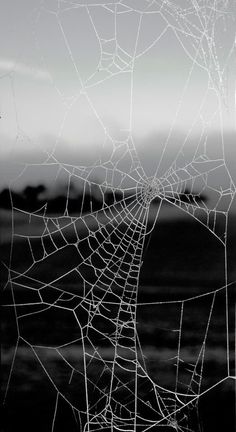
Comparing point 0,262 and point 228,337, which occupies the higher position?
point 0,262

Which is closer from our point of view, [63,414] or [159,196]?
[63,414]

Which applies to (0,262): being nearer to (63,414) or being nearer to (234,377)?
(63,414)

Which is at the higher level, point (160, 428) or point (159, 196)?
point (159, 196)

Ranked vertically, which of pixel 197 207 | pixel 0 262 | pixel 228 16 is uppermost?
pixel 228 16

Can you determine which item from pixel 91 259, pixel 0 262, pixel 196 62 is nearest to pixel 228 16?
pixel 196 62

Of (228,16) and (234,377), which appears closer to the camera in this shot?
(234,377)

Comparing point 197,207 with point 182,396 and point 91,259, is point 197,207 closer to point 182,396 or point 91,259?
point 91,259

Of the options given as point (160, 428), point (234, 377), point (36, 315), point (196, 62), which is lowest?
point (160, 428)

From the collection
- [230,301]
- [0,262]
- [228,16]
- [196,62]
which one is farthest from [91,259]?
[228,16]
